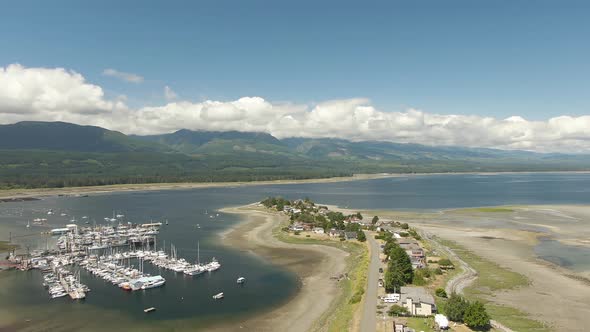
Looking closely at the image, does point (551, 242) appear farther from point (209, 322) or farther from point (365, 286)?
point (209, 322)

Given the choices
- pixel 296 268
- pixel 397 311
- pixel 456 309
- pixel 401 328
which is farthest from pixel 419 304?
pixel 296 268

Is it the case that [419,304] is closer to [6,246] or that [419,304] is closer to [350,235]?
[350,235]

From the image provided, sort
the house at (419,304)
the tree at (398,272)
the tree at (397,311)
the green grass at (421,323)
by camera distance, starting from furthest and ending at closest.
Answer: the tree at (398,272), the house at (419,304), the tree at (397,311), the green grass at (421,323)

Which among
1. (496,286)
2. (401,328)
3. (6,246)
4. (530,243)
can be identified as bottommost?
(530,243)

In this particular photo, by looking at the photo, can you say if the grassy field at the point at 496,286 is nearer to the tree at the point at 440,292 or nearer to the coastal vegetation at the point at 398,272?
the tree at the point at 440,292

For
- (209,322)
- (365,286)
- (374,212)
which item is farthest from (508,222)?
(209,322)

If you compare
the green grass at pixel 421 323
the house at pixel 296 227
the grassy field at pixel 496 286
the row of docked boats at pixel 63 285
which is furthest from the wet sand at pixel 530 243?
the row of docked boats at pixel 63 285
